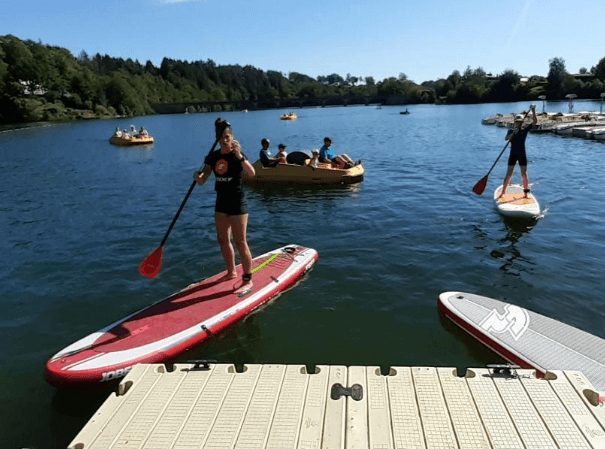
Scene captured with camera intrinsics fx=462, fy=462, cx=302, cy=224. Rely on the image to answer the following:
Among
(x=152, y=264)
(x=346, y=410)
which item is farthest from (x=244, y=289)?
(x=346, y=410)

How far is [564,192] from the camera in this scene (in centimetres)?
1558

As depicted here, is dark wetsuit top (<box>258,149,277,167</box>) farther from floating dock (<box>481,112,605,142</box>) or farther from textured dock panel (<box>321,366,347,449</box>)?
floating dock (<box>481,112,605,142</box>)

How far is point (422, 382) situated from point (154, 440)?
2.33 m

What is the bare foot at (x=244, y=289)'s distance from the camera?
7405 millimetres

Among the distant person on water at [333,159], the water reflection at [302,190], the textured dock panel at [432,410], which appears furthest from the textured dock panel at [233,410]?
the distant person on water at [333,159]

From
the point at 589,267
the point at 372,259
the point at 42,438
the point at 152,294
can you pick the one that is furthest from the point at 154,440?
the point at 589,267

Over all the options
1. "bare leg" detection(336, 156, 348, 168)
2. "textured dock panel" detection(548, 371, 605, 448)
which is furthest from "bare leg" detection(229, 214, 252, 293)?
"bare leg" detection(336, 156, 348, 168)

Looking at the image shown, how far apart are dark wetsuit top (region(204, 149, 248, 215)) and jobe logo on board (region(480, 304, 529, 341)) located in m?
3.92

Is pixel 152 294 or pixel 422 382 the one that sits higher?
pixel 422 382

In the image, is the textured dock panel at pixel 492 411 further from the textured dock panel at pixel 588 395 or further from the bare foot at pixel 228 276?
the bare foot at pixel 228 276

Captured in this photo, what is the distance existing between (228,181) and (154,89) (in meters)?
157

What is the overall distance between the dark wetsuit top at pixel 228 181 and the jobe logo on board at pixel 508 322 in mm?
3923

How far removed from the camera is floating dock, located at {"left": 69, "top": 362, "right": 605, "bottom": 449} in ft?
11.5

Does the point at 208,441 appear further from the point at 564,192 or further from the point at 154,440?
the point at 564,192
